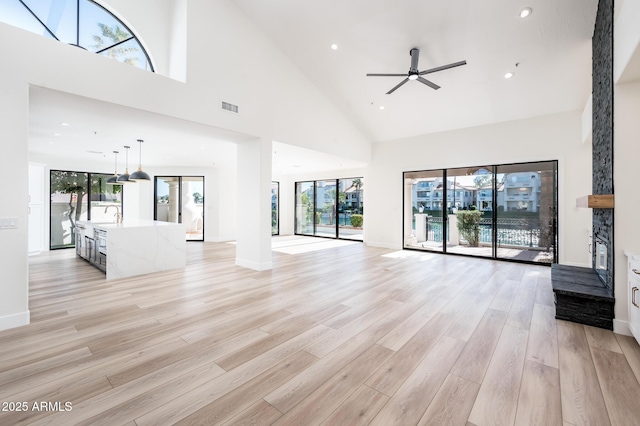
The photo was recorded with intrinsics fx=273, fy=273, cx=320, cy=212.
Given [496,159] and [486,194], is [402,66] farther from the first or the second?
[486,194]

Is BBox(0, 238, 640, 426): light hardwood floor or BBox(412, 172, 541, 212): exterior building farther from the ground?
BBox(412, 172, 541, 212): exterior building

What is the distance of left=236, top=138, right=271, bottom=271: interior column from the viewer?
17.5 feet

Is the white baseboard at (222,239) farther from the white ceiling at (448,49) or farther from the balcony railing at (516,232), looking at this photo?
the balcony railing at (516,232)

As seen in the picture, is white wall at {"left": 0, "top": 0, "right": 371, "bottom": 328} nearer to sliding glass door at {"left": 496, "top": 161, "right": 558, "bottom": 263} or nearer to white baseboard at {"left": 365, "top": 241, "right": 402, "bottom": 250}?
white baseboard at {"left": 365, "top": 241, "right": 402, "bottom": 250}

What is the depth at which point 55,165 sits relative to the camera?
7801 mm

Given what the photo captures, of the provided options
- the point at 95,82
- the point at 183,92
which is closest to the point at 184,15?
the point at 183,92

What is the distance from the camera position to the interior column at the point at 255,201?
5.35 m

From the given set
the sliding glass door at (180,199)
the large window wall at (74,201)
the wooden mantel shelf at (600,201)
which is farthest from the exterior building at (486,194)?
the large window wall at (74,201)

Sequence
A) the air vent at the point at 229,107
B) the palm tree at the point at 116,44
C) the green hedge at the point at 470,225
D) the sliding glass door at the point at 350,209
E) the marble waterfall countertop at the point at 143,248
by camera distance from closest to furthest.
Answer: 1. the palm tree at the point at 116,44
2. the air vent at the point at 229,107
3. the marble waterfall countertop at the point at 143,248
4. the green hedge at the point at 470,225
5. the sliding glass door at the point at 350,209

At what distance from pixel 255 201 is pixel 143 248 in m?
2.26

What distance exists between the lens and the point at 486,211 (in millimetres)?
6707

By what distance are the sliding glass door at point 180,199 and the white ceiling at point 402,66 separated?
9.07 feet

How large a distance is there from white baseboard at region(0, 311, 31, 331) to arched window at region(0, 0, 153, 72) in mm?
3735

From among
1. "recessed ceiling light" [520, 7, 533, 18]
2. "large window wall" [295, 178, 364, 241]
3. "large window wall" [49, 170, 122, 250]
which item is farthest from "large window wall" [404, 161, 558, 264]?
"large window wall" [49, 170, 122, 250]
